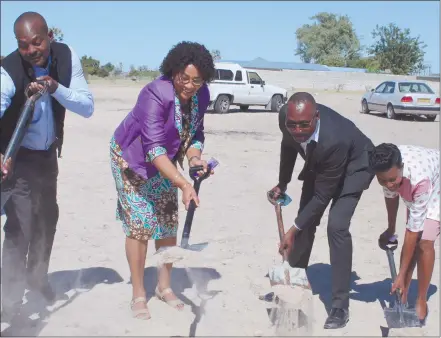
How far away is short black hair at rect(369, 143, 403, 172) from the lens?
354cm

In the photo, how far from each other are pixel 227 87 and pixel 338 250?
16.7 metres

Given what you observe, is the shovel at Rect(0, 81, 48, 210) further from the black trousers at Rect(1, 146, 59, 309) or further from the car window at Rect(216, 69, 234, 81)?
the car window at Rect(216, 69, 234, 81)

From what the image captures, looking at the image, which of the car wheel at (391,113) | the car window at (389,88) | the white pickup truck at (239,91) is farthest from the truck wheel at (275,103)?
the car wheel at (391,113)

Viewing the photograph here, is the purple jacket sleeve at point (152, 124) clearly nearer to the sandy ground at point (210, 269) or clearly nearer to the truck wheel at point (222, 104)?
the sandy ground at point (210, 269)

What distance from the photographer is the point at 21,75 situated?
337 centimetres

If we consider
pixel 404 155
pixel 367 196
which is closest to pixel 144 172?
pixel 404 155

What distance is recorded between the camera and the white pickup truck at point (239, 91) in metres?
20.1

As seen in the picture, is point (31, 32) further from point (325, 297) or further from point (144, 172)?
point (325, 297)

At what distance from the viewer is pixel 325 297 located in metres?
4.58

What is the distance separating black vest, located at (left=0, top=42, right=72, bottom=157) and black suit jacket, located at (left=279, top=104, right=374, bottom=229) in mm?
1373

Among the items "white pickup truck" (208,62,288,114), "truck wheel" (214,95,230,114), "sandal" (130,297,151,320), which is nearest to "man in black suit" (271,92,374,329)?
"sandal" (130,297,151,320)

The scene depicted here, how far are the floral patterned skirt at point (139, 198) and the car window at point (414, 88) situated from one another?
16.6 meters

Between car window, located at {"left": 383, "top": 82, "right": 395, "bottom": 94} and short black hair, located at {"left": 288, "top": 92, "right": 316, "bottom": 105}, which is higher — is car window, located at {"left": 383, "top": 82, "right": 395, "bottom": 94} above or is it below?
below

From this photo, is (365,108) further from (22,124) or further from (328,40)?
(328,40)
